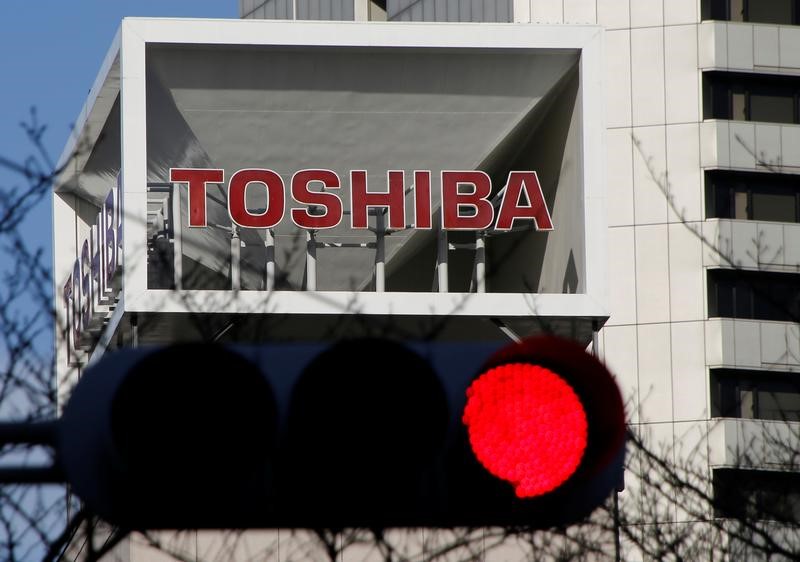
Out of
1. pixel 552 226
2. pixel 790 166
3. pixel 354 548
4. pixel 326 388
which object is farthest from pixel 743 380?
pixel 326 388

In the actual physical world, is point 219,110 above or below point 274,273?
above

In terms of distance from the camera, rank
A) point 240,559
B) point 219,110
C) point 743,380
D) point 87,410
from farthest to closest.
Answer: point 743,380 → point 240,559 → point 219,110 → point 87,410

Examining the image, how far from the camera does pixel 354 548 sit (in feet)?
152

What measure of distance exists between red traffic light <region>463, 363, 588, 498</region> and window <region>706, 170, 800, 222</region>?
2461 inches

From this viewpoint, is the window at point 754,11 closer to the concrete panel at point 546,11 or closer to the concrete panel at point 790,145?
the concrete panel at point 790,145

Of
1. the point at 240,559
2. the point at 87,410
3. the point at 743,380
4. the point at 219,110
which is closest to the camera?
the point at 87,410

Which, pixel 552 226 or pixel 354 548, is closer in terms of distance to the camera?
pixel 552 226

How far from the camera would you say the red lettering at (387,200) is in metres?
36.3

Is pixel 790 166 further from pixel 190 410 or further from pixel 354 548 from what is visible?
pixel 190 410

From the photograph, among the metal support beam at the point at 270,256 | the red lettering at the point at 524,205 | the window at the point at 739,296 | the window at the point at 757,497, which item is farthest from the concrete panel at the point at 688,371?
the window at the point at 757,497

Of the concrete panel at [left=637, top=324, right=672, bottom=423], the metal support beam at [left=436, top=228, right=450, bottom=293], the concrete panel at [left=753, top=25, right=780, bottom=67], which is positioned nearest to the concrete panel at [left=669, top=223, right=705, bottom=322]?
the concrete panel at [left=637, top=324, right=672, bottom=423]

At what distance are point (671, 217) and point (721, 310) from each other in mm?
3894

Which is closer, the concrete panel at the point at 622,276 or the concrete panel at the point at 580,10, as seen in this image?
the concrete panel at the point at 622,276

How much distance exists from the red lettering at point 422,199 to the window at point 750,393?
2919 centimetres
